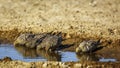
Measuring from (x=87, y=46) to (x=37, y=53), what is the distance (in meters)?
2.28

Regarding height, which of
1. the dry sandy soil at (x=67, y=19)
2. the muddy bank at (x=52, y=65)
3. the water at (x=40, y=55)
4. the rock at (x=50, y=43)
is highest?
the dry sandy soil at (x=67, y=19)

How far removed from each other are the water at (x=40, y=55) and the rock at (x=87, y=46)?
32 centimetres

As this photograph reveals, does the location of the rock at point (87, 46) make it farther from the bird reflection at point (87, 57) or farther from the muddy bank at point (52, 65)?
the muddy bank at point (52, 65)

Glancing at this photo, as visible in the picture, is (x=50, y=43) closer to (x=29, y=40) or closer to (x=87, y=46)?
(x=29, y=40)

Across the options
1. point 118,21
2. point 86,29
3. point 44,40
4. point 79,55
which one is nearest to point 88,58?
point 79,55

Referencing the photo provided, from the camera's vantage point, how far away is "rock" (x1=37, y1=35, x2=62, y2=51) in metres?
20.5

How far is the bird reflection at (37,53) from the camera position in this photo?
62.5ft

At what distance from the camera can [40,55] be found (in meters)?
19.4

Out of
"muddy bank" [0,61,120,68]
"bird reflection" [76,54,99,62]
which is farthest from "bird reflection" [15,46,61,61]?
"muddy bank" [0,61,120,68]

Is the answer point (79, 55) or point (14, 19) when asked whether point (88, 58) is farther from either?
point (14, 19)

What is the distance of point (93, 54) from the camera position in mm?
20047

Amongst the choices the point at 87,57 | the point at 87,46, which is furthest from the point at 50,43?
the point at 87,57

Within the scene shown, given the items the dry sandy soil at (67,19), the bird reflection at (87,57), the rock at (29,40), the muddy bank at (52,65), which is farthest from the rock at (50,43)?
the muddy bank at (52,65)

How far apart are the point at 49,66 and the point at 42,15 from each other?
9388 millimetres
